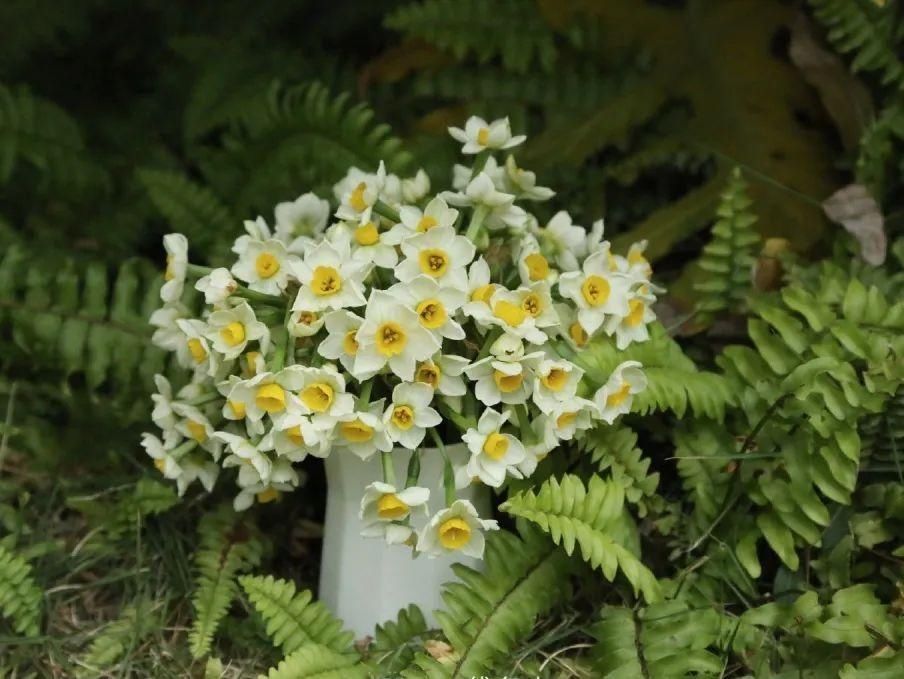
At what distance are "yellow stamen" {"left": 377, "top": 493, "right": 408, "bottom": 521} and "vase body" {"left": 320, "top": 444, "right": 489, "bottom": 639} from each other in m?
0.13

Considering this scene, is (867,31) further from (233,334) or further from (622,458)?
(233,334)

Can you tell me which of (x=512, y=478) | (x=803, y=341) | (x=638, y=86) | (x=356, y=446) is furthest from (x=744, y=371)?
(x=638, y=86)

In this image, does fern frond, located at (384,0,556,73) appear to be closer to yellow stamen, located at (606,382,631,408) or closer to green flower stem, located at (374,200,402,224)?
green flower stem, located at (374,200,402,224)

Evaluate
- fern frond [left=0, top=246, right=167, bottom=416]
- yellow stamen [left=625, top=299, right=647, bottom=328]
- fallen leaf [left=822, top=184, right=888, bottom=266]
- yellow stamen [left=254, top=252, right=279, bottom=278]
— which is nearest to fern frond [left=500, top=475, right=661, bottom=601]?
yellow stamen [left=625, top=299, right=647, bottom=328]

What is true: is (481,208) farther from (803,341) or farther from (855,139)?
(855,139)

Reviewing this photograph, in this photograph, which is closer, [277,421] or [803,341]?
[277,421]

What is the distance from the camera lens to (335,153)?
1536mm

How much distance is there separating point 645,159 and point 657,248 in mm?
211

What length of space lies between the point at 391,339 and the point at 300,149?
643 mm

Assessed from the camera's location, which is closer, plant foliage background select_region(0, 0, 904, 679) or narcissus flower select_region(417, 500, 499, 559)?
narcissus flower select_region(417, 500, 499, 559)

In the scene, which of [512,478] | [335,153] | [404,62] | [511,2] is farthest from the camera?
[404,62]

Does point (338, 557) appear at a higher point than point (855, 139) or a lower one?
lower

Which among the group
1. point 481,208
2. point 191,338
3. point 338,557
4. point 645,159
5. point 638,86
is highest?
point 638,86

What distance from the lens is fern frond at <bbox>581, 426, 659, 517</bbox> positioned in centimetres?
122
